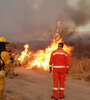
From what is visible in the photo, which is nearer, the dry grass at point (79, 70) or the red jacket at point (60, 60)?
the red jacket at point (60, 60)

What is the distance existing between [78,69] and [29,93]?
18.4 feet

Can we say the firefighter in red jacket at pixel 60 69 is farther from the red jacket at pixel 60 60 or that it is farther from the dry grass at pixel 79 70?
the dry grass at pixel 79 70

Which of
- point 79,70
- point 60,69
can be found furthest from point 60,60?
point 79,70

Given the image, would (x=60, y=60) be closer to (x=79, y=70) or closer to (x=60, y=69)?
(x=60, y=69)

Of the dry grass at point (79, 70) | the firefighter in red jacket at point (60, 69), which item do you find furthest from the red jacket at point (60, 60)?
the dry grass at point (79, 70)

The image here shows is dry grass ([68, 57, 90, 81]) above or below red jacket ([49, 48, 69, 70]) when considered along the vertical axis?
below

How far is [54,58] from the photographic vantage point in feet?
17.6

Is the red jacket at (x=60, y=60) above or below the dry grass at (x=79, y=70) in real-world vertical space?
above

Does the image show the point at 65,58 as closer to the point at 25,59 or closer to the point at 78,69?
the point at 78,69

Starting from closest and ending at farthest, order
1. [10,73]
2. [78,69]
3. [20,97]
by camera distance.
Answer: [20,97] → [10,73] → [78,69]

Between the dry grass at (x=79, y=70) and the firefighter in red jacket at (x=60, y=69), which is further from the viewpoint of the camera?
the dry grass at (x=79, y=70)

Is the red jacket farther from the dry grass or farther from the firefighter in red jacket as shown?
the dry grass

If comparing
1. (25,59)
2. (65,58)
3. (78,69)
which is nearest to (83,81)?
(78,69)

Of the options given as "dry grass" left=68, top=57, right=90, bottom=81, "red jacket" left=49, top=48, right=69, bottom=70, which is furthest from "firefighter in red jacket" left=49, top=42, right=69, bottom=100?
"dry grass" left=68, top=57, right=90, bottom=81
